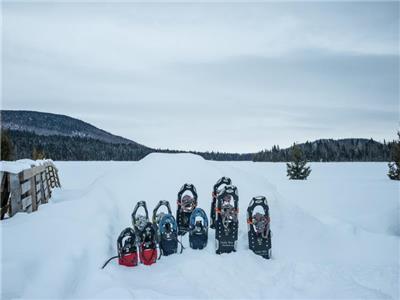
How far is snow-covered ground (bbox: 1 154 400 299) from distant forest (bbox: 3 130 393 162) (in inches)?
2346

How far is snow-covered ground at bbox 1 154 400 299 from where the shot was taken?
4.61 m

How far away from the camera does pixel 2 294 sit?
404 cm

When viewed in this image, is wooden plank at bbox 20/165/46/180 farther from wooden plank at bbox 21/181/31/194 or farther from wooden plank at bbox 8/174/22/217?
wooden plank at bbox 8/174/22/217

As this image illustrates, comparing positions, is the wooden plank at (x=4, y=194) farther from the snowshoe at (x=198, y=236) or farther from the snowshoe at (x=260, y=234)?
the snowshoe at (x=260, y=234)

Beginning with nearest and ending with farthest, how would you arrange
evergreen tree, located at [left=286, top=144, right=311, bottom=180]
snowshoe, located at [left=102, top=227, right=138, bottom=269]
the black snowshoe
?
snowshoe, located at [left=102, top=227, right=138, bottom=269] < the black snowshoe < evergreen tree, located at [left=286, top=144, right=311, bottom=180]

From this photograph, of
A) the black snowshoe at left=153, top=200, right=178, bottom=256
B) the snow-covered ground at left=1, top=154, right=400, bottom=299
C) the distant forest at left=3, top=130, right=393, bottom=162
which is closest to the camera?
the snow-covered ground at left=1, top=154, right=400, bottom=299

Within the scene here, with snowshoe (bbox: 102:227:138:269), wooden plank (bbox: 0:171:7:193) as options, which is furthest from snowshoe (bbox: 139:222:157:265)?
wooden plank (bbox: 0:171:7:193)

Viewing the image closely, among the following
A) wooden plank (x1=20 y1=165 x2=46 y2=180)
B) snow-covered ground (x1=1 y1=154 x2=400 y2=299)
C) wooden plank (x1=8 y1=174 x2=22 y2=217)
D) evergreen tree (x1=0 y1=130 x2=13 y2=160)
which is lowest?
snow-covered ground (x1=1 y1=154 x2=400 y2=299)

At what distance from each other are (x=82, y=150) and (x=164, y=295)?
9079 cm

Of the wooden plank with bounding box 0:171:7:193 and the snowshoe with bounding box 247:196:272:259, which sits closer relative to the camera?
the wooden plank with bounding box 0:171:7:193

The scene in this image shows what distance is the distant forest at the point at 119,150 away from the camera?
7481 centimetres

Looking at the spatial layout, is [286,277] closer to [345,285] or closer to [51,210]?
[345,285]

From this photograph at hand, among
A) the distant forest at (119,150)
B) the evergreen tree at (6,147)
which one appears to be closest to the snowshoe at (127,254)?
the evergreen tree at (6,147)

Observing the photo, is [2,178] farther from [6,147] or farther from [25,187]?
[6,147]
